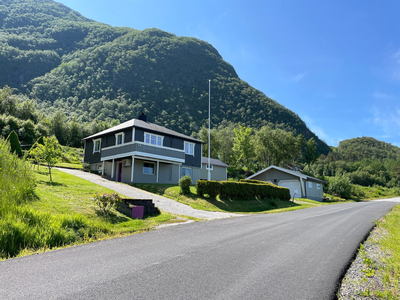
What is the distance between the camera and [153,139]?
2812 centimetres

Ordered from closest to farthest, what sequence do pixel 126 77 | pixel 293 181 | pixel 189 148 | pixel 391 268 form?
pixel 391 268
pixel 189 148
pixel 293 181
pixel 126 77

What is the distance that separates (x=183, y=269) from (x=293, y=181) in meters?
34.8

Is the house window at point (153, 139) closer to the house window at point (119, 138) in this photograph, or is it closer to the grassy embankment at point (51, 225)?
the house window at point (119, 138)

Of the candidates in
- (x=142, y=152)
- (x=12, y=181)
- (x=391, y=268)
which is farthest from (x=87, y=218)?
(x=142, y=152)

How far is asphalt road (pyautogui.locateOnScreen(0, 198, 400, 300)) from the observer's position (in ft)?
12.6

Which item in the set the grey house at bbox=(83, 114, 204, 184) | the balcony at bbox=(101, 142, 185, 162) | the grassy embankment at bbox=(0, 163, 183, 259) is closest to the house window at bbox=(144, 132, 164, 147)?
the grey house at bbox=(83, 114, 204, 184)

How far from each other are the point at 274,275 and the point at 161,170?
83.8ft

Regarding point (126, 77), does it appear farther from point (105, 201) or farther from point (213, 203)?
point (105, 201)

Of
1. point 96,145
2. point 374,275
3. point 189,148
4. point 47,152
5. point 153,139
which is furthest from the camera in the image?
point 189,148

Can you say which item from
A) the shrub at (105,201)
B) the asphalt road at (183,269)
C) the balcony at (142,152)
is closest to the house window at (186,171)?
the balcony at (142,152)

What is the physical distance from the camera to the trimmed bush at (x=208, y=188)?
19.6 m

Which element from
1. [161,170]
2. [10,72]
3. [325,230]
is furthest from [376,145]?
[10,72]

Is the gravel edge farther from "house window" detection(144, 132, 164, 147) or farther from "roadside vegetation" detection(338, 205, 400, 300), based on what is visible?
"house window" detection(144, 132, 164, 147)

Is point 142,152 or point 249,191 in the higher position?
point 142,152
